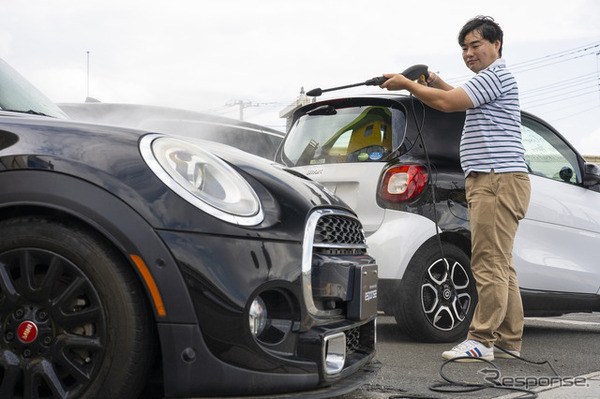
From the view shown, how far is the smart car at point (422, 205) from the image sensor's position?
420 centimetres

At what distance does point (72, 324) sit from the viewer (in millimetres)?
2117

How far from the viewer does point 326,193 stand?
109 inches

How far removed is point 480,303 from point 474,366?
14.3 inches

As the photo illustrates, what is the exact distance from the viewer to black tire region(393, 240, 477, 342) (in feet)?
13.7

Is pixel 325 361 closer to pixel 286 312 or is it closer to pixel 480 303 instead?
pixel 286 312

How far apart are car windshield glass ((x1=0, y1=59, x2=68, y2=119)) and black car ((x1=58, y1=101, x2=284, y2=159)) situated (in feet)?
6.71

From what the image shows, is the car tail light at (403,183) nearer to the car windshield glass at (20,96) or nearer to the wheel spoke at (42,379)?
the car windshield glass at (20,96)

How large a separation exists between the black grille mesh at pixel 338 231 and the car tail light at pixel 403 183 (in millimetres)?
1421

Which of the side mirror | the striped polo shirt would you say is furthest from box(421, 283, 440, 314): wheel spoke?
the side mirror

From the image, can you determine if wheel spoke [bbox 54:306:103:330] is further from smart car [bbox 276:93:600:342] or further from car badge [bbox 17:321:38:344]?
smart car [bbox 276:93:600:342]

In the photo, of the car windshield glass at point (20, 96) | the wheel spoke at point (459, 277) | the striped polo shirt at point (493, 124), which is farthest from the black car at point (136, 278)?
the wheel spoke at point (459, 277)

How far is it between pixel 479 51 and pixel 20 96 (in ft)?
8.14

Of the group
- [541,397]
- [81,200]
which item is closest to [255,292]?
[81,200]

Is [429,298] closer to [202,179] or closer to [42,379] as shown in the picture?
[202,179]
